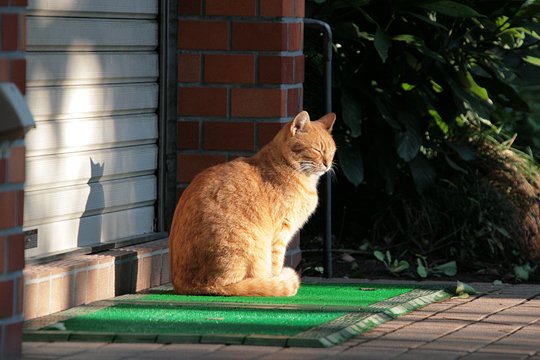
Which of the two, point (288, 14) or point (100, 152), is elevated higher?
point (288, 14)

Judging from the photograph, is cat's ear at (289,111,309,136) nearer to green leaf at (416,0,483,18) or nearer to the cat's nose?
the cat's nose

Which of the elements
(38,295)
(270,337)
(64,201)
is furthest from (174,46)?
(270,337)

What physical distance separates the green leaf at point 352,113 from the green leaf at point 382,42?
450 millimetres

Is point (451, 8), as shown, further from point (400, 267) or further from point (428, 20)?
point (400, 267)

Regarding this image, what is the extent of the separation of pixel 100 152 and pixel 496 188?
3249 millimetres

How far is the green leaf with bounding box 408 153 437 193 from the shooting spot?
26.7 feet

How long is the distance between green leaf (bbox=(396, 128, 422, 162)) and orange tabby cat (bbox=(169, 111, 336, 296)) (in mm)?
1419

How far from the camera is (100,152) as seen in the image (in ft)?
20.5

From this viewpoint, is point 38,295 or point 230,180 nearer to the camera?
point 38,295

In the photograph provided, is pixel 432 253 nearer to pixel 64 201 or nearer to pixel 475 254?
pixel 475 254

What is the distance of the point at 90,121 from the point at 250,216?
0.97 meters

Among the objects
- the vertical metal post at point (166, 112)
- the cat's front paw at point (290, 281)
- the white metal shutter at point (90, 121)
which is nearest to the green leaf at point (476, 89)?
the vertical metal post at point (166, 112)

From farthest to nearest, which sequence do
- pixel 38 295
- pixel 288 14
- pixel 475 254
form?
pixel 475 254 → pixel 288 14 → pixel 38 295

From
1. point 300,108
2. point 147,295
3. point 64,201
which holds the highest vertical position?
point 300,108
